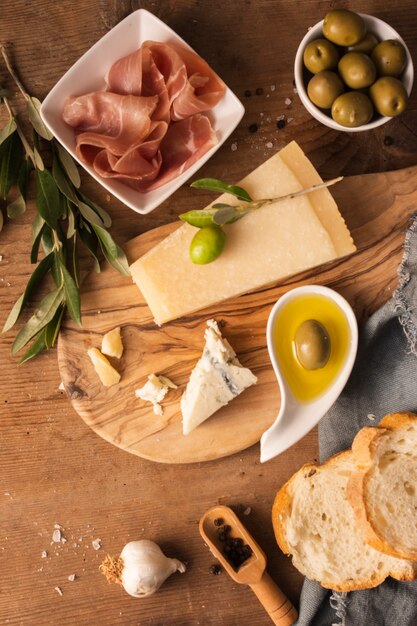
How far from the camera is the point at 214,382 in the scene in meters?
1.82

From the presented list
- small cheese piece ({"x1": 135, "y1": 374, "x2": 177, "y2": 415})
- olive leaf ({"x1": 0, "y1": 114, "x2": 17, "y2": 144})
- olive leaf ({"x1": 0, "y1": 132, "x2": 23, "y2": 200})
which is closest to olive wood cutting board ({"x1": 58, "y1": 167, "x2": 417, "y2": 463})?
small cheese piece ({"x1": 135, "y1": 374, "x2": 177, "y2": 415})

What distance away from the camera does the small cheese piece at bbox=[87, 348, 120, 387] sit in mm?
1836

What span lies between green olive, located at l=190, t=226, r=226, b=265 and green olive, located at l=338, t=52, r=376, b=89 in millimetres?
501

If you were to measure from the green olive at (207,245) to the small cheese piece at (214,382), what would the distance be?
244mm

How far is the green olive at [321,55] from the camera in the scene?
5.42 ft

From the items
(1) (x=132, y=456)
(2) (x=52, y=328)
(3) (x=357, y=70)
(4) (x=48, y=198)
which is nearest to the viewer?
(3) (x=357, y=70)

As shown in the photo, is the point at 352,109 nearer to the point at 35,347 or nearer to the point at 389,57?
the point at 389,57

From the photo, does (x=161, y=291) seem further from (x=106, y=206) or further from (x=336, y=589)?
(x=336, y=589)

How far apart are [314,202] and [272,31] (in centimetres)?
53

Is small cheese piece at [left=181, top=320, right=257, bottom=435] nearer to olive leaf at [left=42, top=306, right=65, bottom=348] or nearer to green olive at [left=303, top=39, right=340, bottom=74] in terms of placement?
olive leaf at [left=42, top=306, right=65, bottom=348]

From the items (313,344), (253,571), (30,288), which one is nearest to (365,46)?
(313,344)

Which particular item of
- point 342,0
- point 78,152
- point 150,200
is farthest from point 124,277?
point 342,0

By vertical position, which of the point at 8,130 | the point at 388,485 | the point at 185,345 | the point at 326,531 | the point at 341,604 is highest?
the point at 8,130

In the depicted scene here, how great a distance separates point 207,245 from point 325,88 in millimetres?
498
